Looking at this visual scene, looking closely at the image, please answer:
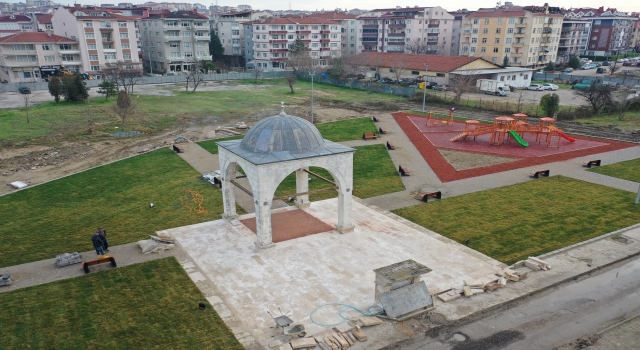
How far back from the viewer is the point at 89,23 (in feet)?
280

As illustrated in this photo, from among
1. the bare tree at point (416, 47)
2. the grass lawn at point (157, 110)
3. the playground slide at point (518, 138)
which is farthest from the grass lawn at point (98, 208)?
the bare tree at point (416, 47)

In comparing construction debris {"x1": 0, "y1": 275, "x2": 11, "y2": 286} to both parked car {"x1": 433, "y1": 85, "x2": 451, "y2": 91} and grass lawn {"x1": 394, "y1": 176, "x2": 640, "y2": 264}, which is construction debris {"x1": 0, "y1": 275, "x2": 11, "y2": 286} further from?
parked car {"x1": 433, "y1": 85, "x2": 451, "y2": 91}

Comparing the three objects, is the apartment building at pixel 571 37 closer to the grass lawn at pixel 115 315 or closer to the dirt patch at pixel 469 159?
the dirt patch at pixel 469 159

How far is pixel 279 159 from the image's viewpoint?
834 inches

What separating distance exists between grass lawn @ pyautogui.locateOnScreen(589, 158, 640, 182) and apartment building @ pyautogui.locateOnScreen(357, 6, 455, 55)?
243 feet

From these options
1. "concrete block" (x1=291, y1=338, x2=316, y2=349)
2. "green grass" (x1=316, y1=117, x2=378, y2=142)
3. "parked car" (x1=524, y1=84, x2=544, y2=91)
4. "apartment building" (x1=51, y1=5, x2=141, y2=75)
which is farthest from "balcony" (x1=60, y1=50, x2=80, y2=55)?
"concrete block" (x1=291, y1=338, x2=316, y2=349)

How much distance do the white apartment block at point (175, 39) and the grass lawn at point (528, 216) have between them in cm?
8343

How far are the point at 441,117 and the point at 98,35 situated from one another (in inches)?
2662

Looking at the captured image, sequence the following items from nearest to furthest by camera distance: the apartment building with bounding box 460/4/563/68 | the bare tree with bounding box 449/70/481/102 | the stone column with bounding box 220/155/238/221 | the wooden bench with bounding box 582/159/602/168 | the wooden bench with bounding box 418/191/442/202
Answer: the stone column with bounding box 220/155/238/221
the wooden bench with bounding box 418/191/442/202
the wooden bench with bounding box 582/159/602/168
the bare tree with bounding box 449/70/481/102
the apartment building with bounding box 460/4/563/68

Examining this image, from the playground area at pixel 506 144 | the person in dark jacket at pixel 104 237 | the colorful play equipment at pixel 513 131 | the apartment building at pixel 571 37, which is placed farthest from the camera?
the apartment building at pixel 571 37

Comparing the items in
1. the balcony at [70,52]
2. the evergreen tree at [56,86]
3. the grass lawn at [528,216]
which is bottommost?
the grass lawn at [528,216]

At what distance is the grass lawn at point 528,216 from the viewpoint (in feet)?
A: 75.8

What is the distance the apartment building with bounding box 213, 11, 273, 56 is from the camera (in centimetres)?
11856

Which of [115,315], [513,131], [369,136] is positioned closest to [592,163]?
[513,131]
